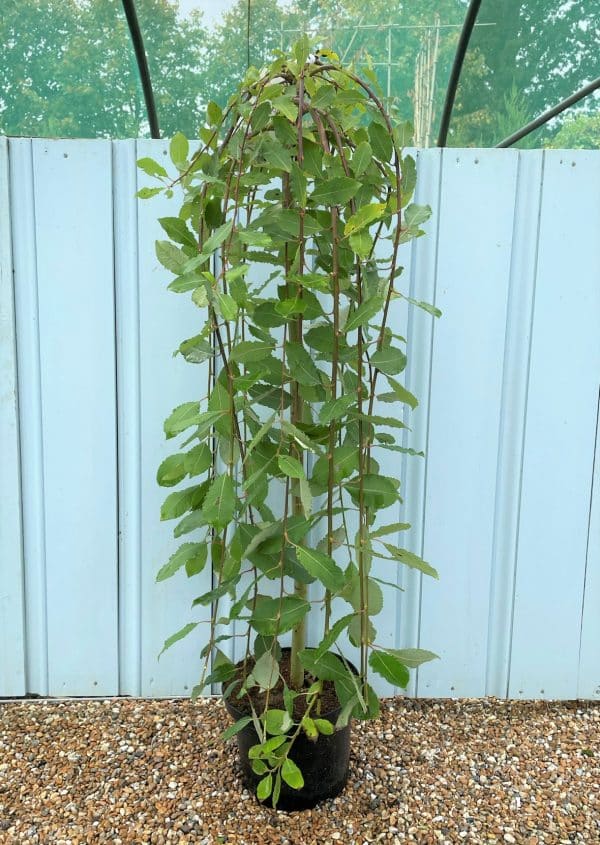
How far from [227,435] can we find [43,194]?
0.80 metres

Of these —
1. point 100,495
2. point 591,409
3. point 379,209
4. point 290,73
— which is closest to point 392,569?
point 591,409

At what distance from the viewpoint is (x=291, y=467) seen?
998mm

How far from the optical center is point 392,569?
5.17ft

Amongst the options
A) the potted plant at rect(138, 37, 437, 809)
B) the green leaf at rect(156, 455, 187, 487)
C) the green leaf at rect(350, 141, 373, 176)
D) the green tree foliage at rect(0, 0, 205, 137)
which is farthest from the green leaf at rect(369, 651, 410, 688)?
the green tree foliage at rect(0, 0, 205, 137)

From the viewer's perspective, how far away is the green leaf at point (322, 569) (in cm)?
103

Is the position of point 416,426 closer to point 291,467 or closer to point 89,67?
point 291,467

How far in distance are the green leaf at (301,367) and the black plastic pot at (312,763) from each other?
65 cm

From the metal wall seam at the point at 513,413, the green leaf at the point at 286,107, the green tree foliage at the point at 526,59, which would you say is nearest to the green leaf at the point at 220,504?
the green leaf at the point at 286,107

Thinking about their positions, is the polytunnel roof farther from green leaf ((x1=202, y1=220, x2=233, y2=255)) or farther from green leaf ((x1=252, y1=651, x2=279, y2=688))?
green leaf ((x1=252, y1=651, x2=279, y2=688))

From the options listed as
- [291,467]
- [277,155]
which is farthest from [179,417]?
[277,155]

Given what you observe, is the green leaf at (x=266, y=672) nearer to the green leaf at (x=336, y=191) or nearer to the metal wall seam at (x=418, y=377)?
the metal wall seam at (x=418, y=377)

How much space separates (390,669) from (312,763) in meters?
0.29

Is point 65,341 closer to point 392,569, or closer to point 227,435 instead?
point 227,435

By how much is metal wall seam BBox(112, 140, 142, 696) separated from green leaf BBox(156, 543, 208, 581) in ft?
1.20
